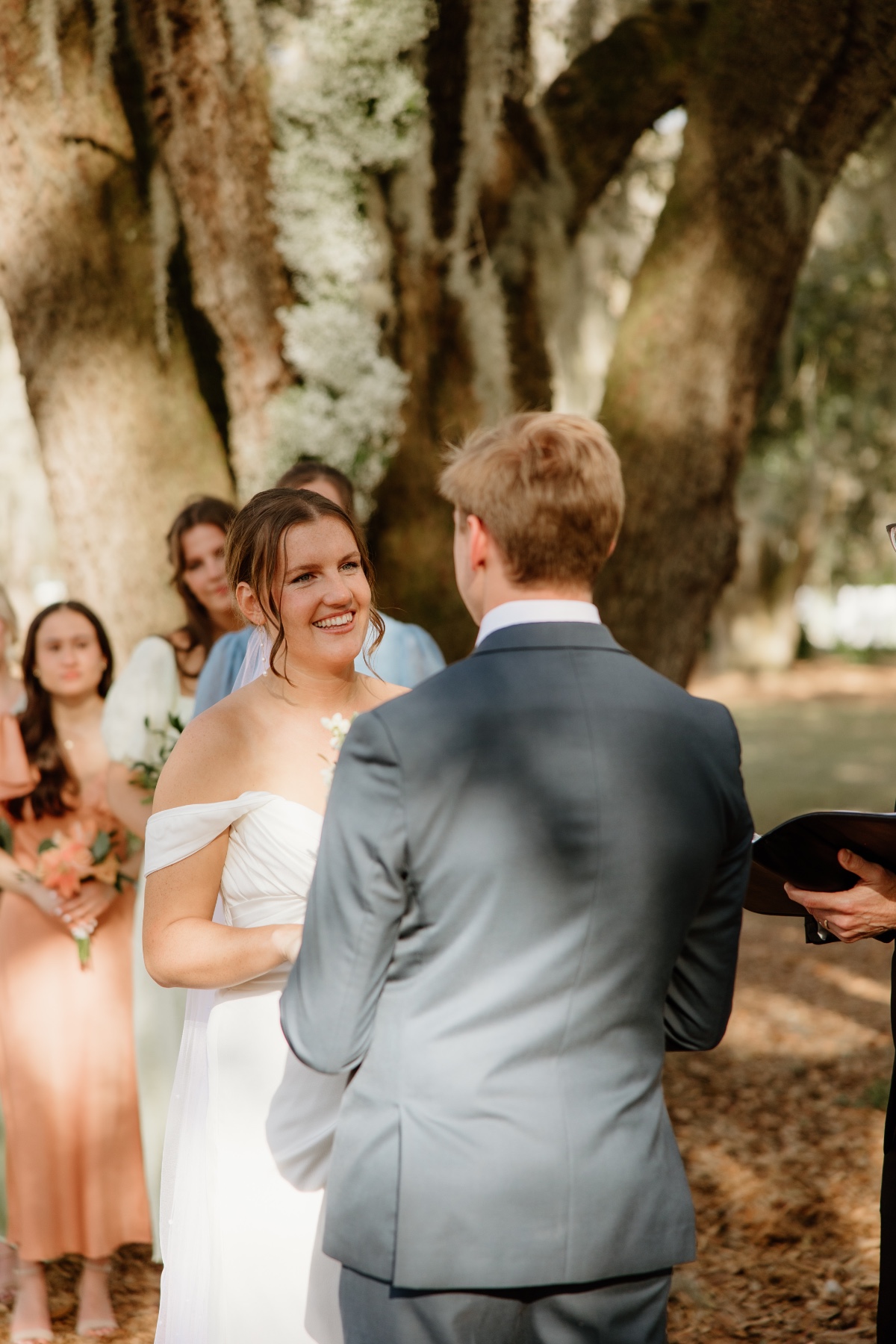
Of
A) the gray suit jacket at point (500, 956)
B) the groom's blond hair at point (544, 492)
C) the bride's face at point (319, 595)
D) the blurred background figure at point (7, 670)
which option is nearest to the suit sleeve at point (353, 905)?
the gray suit jacket at point (500, 956)

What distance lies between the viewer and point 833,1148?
195 inches

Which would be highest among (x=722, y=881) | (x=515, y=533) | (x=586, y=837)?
(x=515, y=533)

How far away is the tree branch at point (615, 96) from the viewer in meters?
5.16

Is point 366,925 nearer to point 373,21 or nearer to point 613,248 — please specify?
point 373,21

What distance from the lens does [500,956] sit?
172 centimetres

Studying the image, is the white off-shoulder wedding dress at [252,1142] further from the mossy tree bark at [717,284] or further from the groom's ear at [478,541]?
the mossy tree bark at [717,284]

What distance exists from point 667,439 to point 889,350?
732 cm

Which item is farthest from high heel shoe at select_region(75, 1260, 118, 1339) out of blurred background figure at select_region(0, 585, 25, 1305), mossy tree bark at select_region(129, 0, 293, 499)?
mossy tree bark at select_region(129, 0, 293, 499)

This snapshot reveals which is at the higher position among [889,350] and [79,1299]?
[889,350]

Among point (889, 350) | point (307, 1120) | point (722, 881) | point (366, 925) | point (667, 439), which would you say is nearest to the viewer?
point (366, 925)

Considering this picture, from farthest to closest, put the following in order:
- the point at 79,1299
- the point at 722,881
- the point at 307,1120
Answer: the point at 79,1299 → the point at 307,1120 → the point at 722,881

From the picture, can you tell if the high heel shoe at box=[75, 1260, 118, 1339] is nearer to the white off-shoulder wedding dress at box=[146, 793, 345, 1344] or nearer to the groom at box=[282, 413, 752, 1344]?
the white off-shoulder wedding dress at box=[146, 793, 345, 1344]

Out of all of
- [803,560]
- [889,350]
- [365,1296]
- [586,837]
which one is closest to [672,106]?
[586,837]

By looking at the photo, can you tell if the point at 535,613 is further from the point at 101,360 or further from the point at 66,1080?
the point at 101,360
